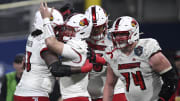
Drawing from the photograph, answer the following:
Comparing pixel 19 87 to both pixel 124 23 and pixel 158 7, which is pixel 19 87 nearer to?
pixel 124 23

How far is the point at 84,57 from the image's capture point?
205 inches

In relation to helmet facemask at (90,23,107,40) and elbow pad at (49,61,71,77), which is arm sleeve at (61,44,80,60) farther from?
helmet facemask at (90,23,107,40)

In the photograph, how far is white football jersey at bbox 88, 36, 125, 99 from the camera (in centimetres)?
604

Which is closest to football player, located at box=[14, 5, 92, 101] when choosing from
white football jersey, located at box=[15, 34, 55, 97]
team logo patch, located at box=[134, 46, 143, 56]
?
white football jersey, located at box=[15, 34, 55, 97]

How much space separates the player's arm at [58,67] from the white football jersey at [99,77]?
846 mm

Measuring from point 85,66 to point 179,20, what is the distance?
Answer: 24.3 ft

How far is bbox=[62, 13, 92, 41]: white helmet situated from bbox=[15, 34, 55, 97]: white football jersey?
0.28 metres

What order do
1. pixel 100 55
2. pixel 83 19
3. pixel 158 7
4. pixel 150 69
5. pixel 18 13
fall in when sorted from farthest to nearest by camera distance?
pixel 158 7 < pixel 18 13 < pixel 100 55 < pixel 83 19 < pixel 150 69

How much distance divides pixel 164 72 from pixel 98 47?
1.27m

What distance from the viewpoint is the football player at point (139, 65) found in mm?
5012

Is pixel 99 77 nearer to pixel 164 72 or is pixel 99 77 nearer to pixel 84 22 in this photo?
pixel 84 22

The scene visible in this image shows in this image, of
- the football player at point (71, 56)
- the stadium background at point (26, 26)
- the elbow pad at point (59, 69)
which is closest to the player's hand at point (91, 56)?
the football player at point (71, 56)

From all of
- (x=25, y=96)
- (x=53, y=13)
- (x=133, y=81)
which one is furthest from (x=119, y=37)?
(x=25, y=96)

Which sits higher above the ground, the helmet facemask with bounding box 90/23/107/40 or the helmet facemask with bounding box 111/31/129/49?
the helmet facemask with bounding box 111/31/129/49
